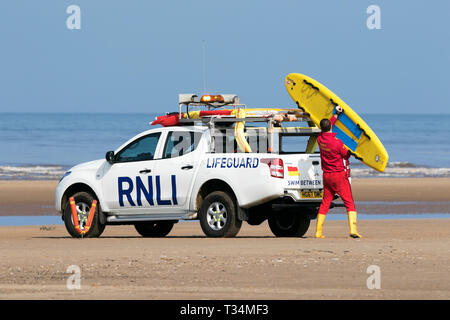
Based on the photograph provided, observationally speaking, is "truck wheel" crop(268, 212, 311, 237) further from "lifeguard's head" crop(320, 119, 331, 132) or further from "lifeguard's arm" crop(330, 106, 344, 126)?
"lifeguard's head" crop(320, 119, 331, 132)

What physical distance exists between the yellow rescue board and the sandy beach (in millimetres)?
1379

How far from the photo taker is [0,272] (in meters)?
12.9

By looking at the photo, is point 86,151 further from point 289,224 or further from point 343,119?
point 343,119

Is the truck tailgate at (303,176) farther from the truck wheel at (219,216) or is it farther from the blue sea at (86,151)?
the blue sea at (86,151)

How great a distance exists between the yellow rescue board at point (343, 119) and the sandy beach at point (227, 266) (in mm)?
1379

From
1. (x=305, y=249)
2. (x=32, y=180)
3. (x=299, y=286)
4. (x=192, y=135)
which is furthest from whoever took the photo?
(x=32, y=180)

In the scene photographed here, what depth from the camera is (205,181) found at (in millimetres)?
17531

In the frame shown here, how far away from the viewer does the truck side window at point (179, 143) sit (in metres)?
18.0

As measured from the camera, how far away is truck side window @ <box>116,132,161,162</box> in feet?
60.1

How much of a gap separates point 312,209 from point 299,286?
6.09 meters

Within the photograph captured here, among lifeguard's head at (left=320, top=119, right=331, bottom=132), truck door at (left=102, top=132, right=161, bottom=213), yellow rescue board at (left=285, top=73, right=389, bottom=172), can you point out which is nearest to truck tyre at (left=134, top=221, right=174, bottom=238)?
truck door at (left=102, top=132, right=161, bottom=213)

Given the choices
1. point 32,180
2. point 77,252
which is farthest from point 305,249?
point 32,180
